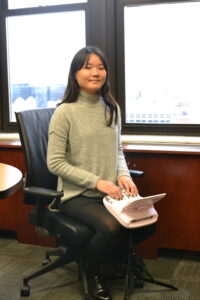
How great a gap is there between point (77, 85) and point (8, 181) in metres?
0.73

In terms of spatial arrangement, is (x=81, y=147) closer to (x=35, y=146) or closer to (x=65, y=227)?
(x=35, y=146)

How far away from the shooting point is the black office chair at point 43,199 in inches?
76.5

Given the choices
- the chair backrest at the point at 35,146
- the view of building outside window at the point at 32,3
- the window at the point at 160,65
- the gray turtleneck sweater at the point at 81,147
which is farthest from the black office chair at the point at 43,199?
the view of building outside window at the point at 32,3

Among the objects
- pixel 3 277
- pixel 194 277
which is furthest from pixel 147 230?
pixel 3 277

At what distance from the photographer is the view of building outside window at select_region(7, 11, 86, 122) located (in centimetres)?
317

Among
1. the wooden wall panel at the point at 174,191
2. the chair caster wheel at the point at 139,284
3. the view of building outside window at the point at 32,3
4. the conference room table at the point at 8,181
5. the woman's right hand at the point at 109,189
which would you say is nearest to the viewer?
the conference room table at the point at 8,181

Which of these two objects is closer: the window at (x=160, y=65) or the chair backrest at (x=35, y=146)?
the chair backrest at (x=35, y=146)

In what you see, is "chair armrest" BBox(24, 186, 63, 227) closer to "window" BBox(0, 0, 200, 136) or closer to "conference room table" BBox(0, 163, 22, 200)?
"conference room table" BBox(0, 163, 22, 200)

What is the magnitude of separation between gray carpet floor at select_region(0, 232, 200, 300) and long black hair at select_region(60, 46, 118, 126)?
0.94 meters

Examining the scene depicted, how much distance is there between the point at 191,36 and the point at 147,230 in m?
1.51

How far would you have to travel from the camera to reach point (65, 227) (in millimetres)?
1953

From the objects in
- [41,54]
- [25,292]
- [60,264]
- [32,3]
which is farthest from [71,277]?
[32,3]

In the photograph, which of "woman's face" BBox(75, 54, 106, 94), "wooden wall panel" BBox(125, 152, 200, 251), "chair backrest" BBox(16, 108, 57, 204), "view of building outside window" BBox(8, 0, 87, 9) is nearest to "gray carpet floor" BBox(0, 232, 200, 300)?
"wooden wall panel" BBox(125, 152, 200, 251)

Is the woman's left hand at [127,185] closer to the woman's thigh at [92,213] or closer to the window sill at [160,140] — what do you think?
the woman's thigh at [92,213]
